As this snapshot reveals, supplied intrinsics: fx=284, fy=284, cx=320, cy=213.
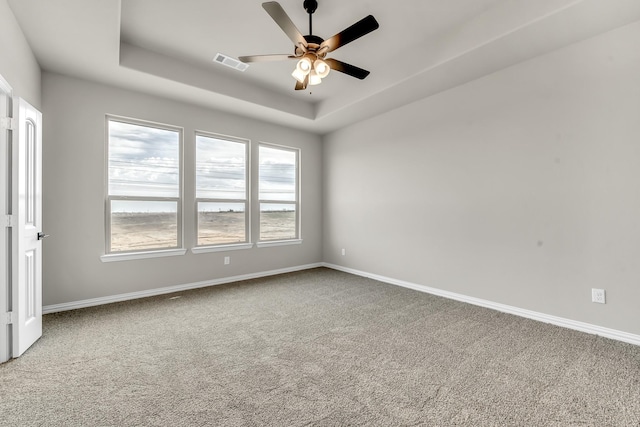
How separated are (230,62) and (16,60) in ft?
6.27

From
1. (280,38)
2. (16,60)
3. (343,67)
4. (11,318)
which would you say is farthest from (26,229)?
(343,67)

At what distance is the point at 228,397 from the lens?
1745 mm

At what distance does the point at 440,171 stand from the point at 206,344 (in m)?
3.39

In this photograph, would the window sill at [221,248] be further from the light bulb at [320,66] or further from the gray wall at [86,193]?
the light bulb at [320,66]

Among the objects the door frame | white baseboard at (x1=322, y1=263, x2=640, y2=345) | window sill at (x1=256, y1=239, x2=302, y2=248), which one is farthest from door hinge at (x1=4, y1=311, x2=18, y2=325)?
white baseboard at (x1=322, y1=263, x2=640, y2=345)

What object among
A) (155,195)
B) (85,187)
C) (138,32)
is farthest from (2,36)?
(155,195)

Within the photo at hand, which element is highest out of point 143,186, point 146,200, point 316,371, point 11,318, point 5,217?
point 143,186

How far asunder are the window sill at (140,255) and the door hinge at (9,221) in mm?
1410

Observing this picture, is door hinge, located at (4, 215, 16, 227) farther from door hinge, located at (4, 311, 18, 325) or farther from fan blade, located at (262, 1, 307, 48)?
fan blade, located at (262, 1, 307, 48)

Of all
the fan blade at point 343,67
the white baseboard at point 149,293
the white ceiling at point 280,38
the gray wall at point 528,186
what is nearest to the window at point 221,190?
the white baseboard at point 149,293

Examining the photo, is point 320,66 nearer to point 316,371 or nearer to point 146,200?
point 316,371

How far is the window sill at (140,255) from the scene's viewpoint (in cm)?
352

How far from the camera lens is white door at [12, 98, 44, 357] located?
221 cm

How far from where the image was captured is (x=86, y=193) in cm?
340
